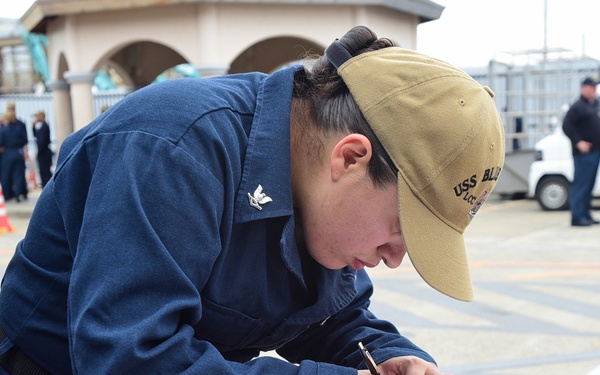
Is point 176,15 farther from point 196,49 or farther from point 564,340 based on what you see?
point 564,340

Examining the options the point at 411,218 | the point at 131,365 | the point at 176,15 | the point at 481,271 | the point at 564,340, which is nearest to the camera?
the point at 131,365

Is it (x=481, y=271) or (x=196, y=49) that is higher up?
(x=196, y=49)

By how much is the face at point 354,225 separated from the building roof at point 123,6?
838 centimetres

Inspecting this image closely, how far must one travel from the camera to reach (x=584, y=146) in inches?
301

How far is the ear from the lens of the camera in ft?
3.67

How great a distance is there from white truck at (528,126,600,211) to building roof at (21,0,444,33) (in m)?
2.62

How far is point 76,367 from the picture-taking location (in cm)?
102

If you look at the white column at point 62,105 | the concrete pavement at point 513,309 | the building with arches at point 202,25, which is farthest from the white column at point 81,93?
the concrete pavement at point 513,309

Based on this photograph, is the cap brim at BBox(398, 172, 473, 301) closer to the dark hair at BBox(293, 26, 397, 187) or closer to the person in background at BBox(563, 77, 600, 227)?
the dark hair at BBox(293, 26, 397, 187)

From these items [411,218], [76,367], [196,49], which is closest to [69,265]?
[76,367]

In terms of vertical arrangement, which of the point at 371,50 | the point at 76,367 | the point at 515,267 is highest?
the point at 371,50

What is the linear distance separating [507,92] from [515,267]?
5729 mm

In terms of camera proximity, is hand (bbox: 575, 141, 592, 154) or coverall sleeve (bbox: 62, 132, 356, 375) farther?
hand (bbox: 575, 141, 592, 154)

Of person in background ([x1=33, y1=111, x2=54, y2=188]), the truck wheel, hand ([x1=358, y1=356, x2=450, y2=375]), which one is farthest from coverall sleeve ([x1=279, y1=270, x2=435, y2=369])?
person in background ([x1=33, y1=111, x2=54, y2=188])
